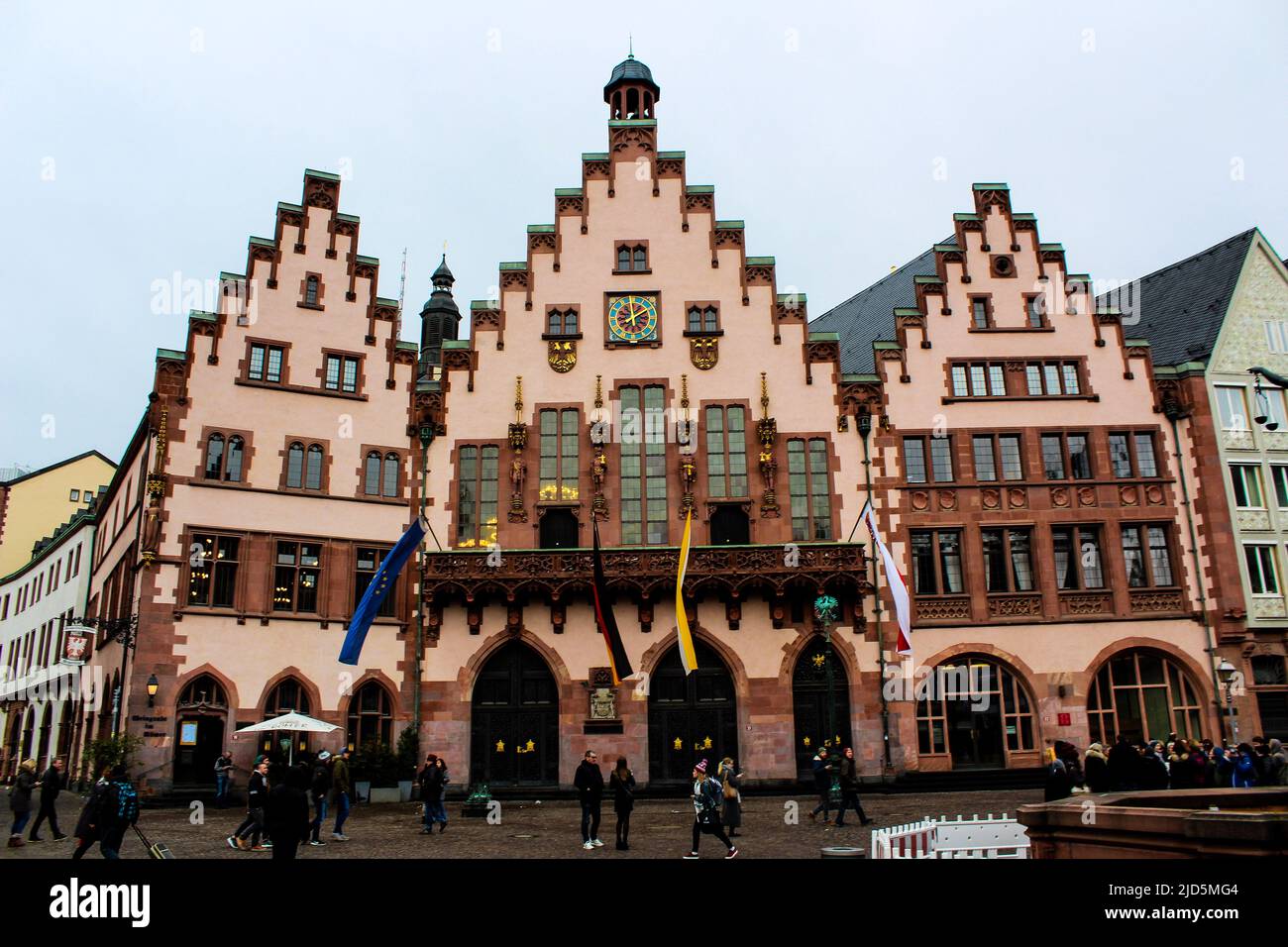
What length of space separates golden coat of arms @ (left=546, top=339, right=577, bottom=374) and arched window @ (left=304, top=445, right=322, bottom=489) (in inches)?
333

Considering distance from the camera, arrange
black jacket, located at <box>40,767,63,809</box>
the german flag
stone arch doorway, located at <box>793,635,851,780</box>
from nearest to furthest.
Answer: black jacket, located at <box>40,767,63,809</box> → the german flag → stone arch doorway, located at <box>793,635,851,780</box>

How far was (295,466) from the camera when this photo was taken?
3453 cm

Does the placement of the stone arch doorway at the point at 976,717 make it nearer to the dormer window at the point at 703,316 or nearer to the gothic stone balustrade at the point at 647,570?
the gothic stone balustrade at the point at 647,570

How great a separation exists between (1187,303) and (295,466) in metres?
33.2

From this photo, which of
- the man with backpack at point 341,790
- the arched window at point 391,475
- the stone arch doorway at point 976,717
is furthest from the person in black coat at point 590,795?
the arched window at point 391,475

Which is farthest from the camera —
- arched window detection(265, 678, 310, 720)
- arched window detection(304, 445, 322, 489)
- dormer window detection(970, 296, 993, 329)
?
dormer window detection(970, 296, 993, 329)

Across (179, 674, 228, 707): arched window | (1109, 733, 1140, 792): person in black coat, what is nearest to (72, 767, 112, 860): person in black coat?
(1109, 733, 1140, 792): person in black coat

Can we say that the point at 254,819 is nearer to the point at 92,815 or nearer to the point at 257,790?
the point at 257,790

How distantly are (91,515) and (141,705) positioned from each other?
69.5 feet

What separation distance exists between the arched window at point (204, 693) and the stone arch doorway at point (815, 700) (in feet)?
58.7

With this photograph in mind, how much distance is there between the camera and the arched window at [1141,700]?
1350 inches

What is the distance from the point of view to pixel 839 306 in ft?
163

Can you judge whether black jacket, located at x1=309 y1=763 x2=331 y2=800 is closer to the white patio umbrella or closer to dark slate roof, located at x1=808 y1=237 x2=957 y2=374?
the white patio umbrella

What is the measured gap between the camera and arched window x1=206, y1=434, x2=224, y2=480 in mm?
33438
